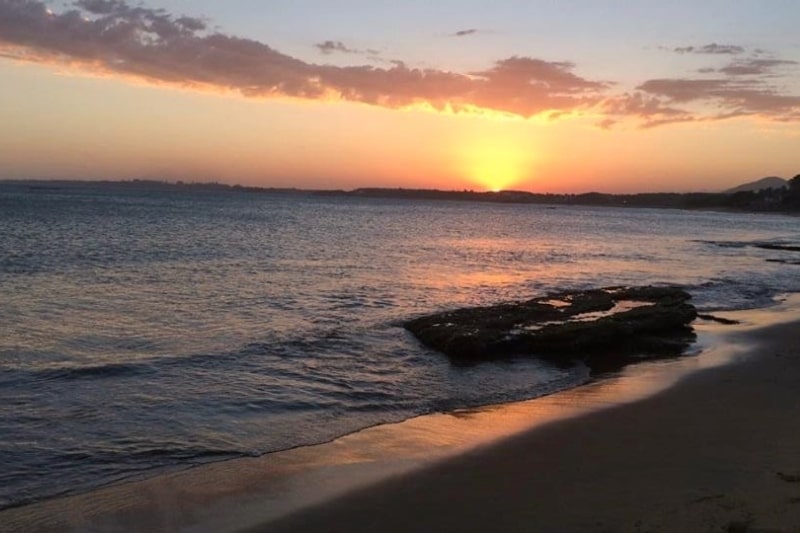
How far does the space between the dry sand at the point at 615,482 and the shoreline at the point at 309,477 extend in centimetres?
14

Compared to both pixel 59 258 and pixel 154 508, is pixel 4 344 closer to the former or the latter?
pixel 154 508

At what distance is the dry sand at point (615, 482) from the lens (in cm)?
655

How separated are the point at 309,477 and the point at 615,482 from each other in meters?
3.48

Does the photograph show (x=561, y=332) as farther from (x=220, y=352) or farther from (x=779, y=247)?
(x=779, y=247)

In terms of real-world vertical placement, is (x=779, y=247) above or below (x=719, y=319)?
above

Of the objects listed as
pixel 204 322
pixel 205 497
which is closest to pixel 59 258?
pixel 204 322

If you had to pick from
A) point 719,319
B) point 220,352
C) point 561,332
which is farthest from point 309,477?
point 719,319

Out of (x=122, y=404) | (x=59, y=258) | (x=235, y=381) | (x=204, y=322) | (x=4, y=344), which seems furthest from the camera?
(x=59, y=258)

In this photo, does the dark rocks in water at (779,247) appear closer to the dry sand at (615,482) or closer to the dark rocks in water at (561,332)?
the dark rocks in water at (561,332)

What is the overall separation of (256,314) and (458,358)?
7093mm

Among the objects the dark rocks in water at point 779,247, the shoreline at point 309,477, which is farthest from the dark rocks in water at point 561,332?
the dark rocks in water at point 779,247

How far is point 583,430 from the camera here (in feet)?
32.3

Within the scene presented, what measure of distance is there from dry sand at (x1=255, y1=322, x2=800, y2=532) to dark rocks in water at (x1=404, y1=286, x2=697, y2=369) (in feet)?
15.8

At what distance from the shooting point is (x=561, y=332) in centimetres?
1634
